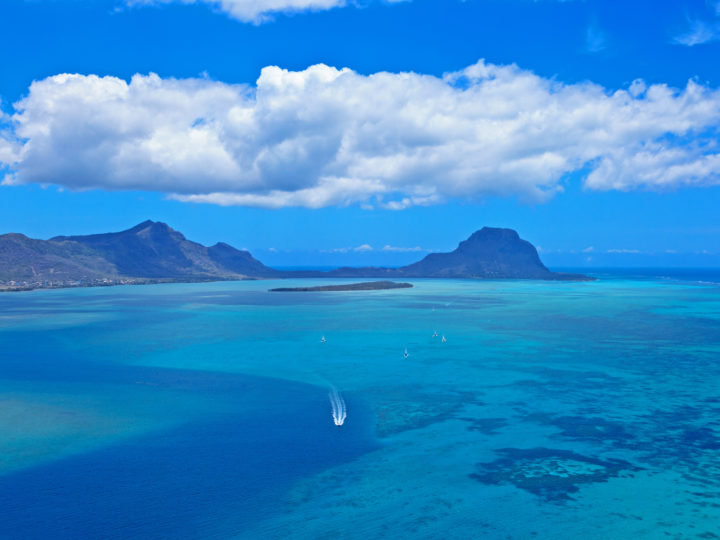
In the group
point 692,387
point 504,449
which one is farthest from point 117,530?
point 692,387

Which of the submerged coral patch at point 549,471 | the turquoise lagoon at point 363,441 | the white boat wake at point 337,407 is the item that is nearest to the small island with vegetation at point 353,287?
the turquoise lagoon at point 363,441

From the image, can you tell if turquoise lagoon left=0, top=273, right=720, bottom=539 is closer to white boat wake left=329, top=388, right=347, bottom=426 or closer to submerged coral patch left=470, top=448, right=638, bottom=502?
submerged coral patch left=470, top=448, right=638, bottom=502

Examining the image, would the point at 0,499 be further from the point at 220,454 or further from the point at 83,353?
the point at 83,353

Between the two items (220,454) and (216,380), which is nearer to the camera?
(220,454)

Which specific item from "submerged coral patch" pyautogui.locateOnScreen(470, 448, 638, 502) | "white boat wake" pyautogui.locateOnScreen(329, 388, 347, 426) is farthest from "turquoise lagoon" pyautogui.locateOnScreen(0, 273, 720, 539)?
"white boat wake" pyautogui.locateOnScreen(329, 388, 347, 426)

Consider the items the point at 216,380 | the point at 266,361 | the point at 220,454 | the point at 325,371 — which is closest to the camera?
the point at 220,454
